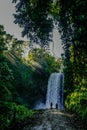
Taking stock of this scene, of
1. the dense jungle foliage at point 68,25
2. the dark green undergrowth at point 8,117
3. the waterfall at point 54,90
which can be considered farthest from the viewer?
the waterfall at point 54,90

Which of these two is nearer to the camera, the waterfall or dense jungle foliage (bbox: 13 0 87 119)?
dense jungle foliage (bbox: 13 0 87 119)

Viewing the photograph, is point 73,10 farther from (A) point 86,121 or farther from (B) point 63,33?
(A) point 86,121

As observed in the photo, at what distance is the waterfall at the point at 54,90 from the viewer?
150 ft

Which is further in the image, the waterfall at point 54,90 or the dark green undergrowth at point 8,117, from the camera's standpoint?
the waterfall at point 54,90

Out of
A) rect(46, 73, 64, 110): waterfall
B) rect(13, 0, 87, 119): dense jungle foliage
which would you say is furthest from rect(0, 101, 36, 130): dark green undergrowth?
rect(46, 73, 64, 110): waterfall

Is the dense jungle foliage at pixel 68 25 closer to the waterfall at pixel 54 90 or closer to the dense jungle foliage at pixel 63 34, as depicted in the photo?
the dense jungle foliage at pixel 63 34

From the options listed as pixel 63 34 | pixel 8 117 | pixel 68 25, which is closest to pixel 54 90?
pixel 8 117

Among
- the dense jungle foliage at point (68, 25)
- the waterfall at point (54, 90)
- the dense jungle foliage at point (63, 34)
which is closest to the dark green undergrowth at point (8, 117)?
the dense jungle foliage at point (63, 34)

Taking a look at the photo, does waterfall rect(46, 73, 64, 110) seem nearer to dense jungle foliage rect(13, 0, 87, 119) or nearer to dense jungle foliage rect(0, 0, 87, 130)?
dense jungle foliage rect(0, 0, 87, 130)

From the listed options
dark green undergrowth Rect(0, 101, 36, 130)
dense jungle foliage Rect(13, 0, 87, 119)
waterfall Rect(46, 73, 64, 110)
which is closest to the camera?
dense jungle foliage Rect(13, 0, 87, 119)

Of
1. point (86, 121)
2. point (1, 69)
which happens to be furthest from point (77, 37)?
point (86, 121)

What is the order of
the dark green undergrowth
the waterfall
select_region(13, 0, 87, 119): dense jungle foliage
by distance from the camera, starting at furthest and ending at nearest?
the waterfall
the dark green undergrowth
select_region(13, 0, 87, 119): dense jungle foliage

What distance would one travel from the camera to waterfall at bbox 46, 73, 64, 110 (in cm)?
4581

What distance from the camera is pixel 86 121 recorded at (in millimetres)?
16391
